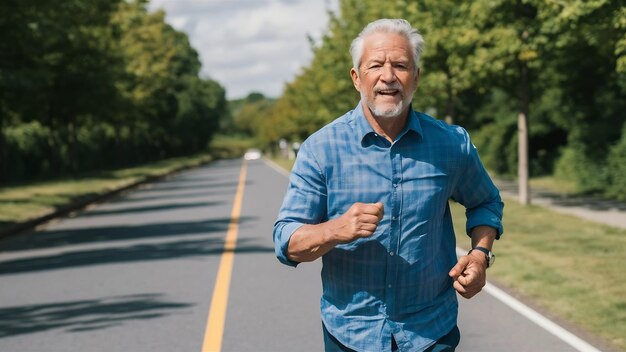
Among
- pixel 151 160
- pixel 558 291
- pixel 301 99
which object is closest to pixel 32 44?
pixel 558 291

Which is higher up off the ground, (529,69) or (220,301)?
(529,69)

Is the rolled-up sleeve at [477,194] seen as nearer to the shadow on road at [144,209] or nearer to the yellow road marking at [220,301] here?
the yellow road marking at [220,301]

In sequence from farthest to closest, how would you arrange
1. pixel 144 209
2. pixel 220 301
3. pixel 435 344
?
pixel 144 209 < pixel 220 301 < pixel 435 344

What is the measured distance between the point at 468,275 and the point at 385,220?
12.1 inches

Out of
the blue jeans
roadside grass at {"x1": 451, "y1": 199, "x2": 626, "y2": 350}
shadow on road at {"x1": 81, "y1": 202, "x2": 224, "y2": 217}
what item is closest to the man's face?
the blue jeans

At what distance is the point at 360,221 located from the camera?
279cm

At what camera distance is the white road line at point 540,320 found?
24.3 feet

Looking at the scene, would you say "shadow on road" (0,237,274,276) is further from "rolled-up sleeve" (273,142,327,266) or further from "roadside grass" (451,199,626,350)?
"rolled-up sleeve" (273,142,327,266)

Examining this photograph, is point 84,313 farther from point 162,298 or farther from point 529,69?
point 529,69

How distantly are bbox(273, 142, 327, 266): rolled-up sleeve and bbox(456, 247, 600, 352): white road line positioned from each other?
4.62 m

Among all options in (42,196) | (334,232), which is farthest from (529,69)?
(334,232)

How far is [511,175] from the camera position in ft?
115

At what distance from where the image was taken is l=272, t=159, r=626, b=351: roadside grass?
8.61 metres

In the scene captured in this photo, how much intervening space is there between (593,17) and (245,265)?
630cm
